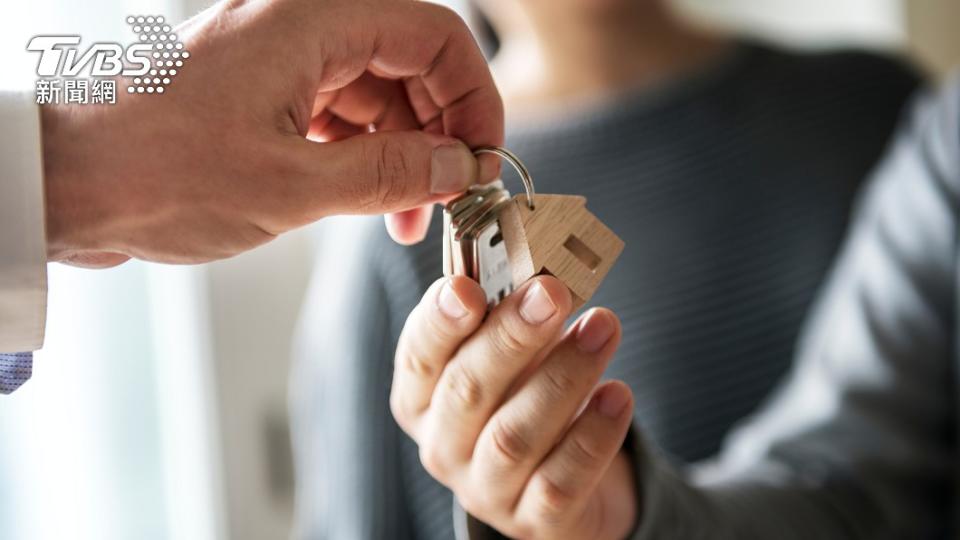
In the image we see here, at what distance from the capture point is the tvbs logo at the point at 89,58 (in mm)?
398

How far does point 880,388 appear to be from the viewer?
2.67 ft

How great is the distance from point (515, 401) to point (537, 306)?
0.19 ft

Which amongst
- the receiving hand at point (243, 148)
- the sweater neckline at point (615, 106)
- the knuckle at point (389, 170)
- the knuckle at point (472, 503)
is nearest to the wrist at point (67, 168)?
the receiving hand at point (243, 148)

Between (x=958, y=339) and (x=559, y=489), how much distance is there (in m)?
0.50

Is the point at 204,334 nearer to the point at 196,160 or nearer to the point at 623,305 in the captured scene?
the point at 623,305

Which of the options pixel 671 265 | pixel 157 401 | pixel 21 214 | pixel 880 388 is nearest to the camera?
pixel 21 214

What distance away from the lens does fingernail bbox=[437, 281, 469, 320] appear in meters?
0.44

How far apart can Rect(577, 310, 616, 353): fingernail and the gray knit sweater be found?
334 mm

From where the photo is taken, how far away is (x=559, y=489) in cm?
47

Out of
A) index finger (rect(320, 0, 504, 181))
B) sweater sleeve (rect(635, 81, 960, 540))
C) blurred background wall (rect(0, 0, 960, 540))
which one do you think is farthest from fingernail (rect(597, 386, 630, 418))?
blurred background wall (rect(0, 0, 960, 540))

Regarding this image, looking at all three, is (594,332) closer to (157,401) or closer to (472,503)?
(472,503)

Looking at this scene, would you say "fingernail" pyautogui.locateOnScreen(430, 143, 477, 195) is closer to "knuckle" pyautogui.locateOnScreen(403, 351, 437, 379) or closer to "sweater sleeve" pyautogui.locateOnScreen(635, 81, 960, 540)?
"knuckle" pyautogui.locateOnScreen(403, 351, 437, 379)

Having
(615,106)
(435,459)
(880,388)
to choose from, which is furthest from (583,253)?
(615,106)

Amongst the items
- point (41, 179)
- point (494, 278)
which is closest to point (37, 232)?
point (41, 179)
